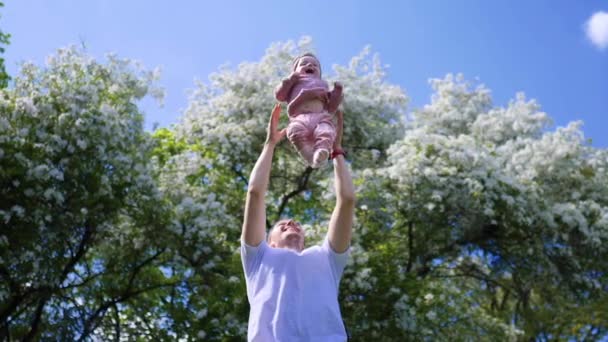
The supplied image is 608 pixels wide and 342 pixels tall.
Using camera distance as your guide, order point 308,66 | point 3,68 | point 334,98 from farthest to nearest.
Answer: point 3,68 → point 308,66 → point 334,98

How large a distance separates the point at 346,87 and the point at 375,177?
312cm

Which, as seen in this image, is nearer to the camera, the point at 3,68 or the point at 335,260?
the point at 335,260

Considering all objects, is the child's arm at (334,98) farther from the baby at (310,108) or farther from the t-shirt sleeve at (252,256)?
the t-shirt sleeve at (252,256)

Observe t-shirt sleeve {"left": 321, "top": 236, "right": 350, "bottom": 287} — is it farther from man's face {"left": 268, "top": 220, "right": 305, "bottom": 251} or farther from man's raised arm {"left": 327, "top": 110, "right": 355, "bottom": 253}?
man's face {"left": 268, "top": 220, "right": 305, "bottom": 251}

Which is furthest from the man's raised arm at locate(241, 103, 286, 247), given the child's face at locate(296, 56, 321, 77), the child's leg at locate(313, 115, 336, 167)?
the child's face at locate(296, 56, 321, 77)

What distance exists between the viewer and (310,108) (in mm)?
4223

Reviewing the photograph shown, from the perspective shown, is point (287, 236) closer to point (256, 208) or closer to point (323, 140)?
point (256, 208)

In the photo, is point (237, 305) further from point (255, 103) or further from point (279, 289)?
point (279, 289)

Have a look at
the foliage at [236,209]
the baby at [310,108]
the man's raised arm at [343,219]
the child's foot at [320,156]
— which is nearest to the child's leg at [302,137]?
the baby at [310,108]

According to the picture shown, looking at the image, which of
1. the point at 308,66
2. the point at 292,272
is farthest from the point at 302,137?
the point at 292,272

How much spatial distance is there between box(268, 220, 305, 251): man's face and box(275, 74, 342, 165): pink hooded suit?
40 cm

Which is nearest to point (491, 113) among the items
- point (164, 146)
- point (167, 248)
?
point (164, 146)

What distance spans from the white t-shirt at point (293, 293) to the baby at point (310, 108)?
19.8 inches

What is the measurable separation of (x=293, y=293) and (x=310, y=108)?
1111 millimetres
